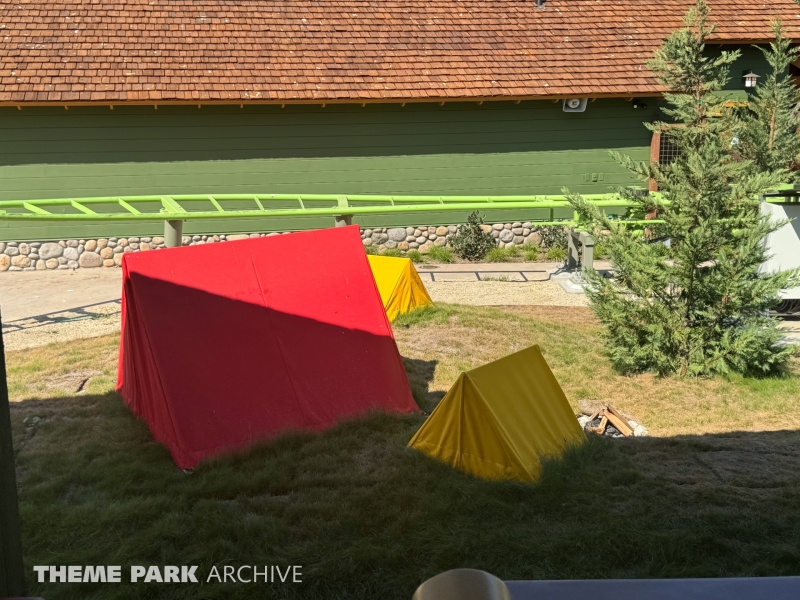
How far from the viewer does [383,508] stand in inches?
184

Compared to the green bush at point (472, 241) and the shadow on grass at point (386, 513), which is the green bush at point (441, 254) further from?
the shadow on grass at point (386, 513)

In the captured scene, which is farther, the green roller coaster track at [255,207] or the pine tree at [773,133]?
the pine tree at [773,133]

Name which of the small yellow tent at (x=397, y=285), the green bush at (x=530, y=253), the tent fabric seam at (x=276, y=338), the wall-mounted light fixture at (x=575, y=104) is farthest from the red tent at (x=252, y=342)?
the wall-mounted light fixture at (x=575, y=104)

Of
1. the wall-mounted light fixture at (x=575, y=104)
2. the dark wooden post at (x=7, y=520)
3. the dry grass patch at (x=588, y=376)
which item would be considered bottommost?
the dry grass patch at (x=588, y=376)

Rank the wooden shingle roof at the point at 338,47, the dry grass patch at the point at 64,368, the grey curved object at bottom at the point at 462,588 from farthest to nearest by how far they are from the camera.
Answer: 1. the wooden shingle roof at the point at 338,47
2. the dry grass patch at the point at 64,368
3. the grey curved object at bottom at the point at 462,588

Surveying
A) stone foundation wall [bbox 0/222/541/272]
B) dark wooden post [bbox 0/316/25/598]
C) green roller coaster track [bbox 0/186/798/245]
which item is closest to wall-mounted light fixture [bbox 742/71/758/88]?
green roller coaster track [bbox 0/186/798/245]

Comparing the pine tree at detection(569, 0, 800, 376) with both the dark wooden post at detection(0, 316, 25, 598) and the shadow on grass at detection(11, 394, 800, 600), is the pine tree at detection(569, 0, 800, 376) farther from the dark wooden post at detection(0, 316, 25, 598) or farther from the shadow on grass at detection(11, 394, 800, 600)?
the dark wooden post at detection(0, 316, 25, 598)

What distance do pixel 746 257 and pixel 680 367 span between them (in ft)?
4.31

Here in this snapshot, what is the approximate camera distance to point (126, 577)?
398 cm

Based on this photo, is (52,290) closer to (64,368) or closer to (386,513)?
(64,368)

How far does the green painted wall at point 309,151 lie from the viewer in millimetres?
14562

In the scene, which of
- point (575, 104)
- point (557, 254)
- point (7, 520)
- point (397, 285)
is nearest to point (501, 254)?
point (557, 254)

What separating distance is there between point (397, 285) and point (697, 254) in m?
3.68

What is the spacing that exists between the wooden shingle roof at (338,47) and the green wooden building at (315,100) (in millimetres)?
38
